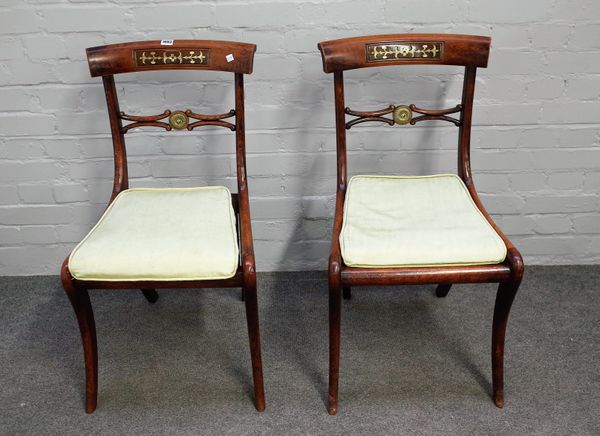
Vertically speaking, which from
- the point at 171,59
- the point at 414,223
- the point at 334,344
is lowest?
the point at 334,344

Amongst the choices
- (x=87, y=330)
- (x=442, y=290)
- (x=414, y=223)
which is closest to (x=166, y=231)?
(x=87, y=330)

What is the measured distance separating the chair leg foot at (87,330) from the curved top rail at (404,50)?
801mm

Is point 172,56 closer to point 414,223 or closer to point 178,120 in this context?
point 178,120

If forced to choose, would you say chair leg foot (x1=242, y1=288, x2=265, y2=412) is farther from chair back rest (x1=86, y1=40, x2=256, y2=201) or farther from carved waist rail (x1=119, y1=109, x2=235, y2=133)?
carved waist rail (x1=119, y1=109, x2=235, y2=133)

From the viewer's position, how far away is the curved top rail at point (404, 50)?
5.12ft

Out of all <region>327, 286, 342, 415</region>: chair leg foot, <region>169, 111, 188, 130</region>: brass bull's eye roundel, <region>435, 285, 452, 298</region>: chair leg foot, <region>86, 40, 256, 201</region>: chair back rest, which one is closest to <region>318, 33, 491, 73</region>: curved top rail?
<region>86, 40, 256, 201</region>: chair back rest

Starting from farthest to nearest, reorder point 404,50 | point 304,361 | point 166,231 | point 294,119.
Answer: point 294,119 < point 304,361 < point 404,50 < point 166,231

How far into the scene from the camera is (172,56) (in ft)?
5.24

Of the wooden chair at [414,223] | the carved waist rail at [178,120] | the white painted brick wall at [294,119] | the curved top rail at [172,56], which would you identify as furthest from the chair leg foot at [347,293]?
the curved top rail at [172,56]

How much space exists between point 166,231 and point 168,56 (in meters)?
0.48

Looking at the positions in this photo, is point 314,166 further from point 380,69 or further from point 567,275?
point 567,275

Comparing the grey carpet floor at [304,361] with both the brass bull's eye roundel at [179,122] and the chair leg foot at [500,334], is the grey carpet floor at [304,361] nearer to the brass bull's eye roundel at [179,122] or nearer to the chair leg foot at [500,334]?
the chair leg foot at [500,334]

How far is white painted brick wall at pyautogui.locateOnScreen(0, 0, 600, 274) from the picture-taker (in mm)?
1733

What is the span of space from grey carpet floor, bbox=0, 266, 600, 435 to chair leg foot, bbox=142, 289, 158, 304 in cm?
3
